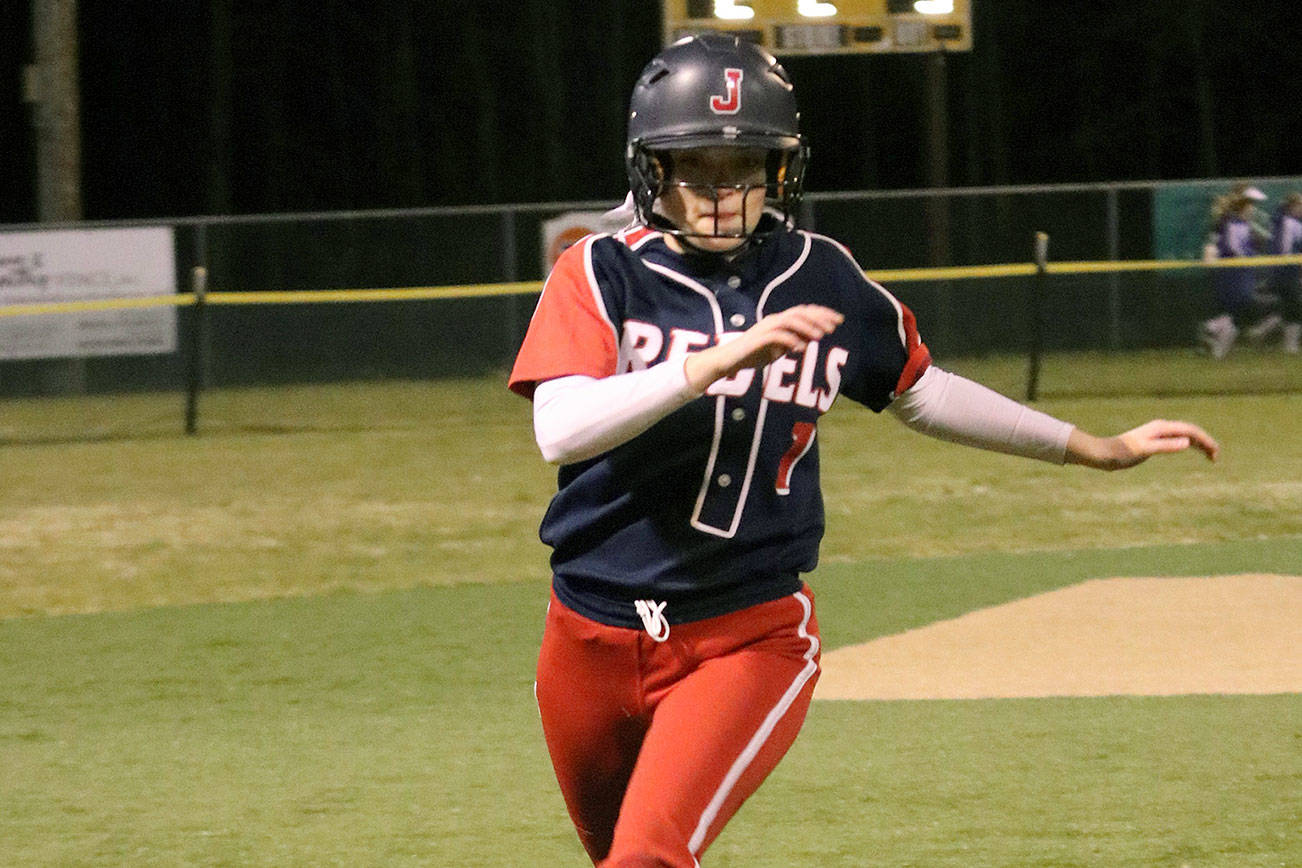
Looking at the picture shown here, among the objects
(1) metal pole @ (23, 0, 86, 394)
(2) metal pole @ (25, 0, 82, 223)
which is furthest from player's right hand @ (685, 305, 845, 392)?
(2) metal pole @ (25, 0, 82, 223)

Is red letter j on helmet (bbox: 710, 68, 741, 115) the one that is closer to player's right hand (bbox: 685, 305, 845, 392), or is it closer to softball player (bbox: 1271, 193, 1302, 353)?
player's right hand (bbox: 685, 305, 845, 392)

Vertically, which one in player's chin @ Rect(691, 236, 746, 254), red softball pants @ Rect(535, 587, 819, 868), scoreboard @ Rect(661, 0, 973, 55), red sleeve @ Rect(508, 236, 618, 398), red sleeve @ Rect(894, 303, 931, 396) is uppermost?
scoreboard @ Rect(661, 0, 973, 55)

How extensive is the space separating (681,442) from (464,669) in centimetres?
387

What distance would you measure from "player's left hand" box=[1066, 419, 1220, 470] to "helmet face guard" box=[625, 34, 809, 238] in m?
0.67

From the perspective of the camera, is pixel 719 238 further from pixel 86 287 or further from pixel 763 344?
pixel 86 287

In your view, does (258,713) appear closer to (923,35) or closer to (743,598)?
(743,598)

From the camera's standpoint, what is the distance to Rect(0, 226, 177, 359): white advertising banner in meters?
15.7

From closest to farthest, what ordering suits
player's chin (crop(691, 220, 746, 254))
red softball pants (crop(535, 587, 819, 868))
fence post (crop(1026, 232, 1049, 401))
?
red softball pants (crop(535, 587, 819, 868)) → player's chin (crop(691, 220, 746, 254)) → fence post (crop(1026, 232, 1049, 401))

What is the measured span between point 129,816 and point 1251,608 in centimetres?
437

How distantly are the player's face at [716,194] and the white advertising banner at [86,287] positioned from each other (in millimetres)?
13247

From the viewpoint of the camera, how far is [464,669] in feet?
21.8

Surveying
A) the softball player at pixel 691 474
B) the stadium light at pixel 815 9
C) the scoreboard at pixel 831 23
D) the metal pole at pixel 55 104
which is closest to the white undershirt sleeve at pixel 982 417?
the softball player at pixel 691 474

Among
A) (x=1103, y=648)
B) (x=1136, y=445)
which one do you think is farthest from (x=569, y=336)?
(x=1103, y=648)

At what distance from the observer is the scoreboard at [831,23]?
13430 mm
